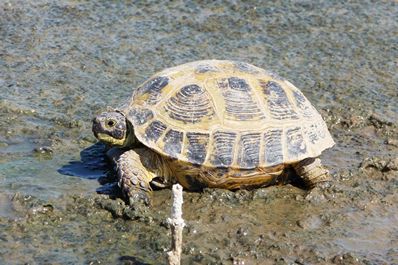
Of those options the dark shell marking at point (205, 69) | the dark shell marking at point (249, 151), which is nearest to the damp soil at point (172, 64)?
the dark shell marking at point (249, 151)

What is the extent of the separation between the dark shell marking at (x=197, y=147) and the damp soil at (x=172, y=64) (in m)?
0.36

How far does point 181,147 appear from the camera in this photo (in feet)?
21.1

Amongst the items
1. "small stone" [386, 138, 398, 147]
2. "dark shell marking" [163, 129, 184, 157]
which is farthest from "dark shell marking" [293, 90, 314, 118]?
"small stone" [386, 138, 398, 147]

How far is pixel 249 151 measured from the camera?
6496mm

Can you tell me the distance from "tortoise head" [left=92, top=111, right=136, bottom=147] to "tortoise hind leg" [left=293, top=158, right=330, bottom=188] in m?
1.46

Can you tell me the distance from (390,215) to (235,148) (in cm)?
141

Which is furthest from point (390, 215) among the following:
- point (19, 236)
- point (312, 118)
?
point (19, 236)

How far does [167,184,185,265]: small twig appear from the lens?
16.0 feet

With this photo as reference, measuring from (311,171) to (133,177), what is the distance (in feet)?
5.07

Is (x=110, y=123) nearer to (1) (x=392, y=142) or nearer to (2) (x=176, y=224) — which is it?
(2) (x=176, y=224)

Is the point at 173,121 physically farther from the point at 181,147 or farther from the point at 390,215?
the point at 390,215

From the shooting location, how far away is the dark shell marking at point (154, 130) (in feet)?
21.3

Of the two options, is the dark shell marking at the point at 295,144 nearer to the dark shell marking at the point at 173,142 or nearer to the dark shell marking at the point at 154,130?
the dark shell marking at the point at 173,142

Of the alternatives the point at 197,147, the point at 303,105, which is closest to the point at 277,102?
the point at 303,105
